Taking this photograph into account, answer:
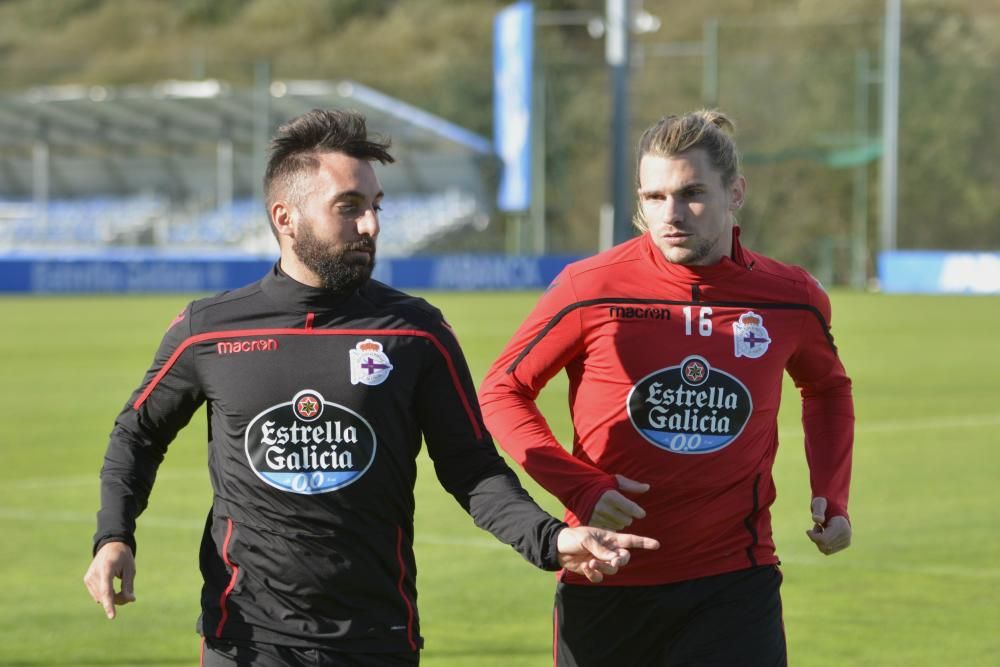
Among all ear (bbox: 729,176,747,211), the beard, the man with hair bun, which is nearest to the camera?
the beard

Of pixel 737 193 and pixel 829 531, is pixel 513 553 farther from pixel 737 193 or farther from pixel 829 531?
pixel 737 193

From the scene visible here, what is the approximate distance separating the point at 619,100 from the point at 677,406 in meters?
28.2

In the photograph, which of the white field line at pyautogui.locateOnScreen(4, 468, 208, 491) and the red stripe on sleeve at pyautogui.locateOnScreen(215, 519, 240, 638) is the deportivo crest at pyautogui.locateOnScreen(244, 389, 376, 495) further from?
the white field line at pyautogui.locateOnScreen(4, 468, 208, 491)

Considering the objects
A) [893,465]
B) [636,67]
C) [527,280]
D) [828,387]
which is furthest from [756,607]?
[636,67]

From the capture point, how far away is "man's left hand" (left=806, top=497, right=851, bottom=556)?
475 cm

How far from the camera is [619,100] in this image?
106 ft

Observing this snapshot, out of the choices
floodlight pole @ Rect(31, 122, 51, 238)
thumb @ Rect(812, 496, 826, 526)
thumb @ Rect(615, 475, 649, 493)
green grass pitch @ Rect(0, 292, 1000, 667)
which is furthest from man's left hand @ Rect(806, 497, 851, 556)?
floodlight pole @ Rect(31, 122, 51, 238)

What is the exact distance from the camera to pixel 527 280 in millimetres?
45250

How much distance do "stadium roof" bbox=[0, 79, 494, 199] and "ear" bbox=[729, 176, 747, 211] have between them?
4499 centimetres

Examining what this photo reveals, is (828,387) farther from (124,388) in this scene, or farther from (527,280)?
(527,280)

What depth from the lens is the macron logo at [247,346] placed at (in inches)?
163

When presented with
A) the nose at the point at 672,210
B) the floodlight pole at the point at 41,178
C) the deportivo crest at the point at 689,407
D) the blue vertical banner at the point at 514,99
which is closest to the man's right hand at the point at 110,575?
the deportivo crest at the point at 689,407

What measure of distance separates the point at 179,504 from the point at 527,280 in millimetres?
34081

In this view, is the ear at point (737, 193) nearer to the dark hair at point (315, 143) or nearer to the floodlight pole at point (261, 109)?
the dark hair at point (315, 143)
